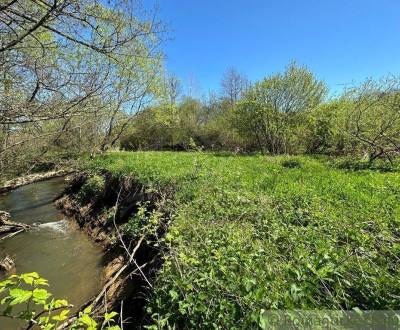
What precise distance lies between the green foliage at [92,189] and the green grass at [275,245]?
12.3ft

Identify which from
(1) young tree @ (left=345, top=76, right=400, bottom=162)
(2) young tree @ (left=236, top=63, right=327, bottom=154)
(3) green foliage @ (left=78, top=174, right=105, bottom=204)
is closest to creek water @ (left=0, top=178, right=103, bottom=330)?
(3) green foliage @ (left=78, top=174, right=105, bottom=204)

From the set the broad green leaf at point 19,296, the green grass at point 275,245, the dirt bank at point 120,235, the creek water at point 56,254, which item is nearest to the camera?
the broad green leaf at point 19,296

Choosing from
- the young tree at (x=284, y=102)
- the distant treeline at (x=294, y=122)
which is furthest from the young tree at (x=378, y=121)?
the young tree at (x=284, y=102)

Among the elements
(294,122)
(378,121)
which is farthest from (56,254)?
(294,122)

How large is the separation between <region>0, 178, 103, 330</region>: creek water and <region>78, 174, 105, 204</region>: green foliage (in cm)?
113

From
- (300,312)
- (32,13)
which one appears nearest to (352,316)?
(300,312)

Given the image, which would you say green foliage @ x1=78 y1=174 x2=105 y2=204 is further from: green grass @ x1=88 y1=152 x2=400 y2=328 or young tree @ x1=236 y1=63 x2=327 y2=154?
young tree @ x1=236 y1=63 x2=327 y2=154

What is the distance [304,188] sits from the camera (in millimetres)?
7219

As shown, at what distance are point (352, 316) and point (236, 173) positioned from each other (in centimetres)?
672

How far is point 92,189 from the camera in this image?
12.3m

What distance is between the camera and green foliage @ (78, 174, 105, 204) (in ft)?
39.2

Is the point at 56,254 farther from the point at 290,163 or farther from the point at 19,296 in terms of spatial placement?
the point at 290,163

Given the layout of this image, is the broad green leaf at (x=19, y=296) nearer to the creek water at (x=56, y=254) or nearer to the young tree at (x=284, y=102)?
the creek water at (x=56, y=254)

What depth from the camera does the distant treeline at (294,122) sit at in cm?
1089
